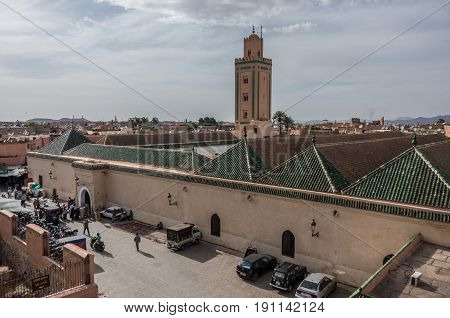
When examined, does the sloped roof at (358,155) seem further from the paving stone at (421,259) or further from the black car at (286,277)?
the paving stone at (421,259)

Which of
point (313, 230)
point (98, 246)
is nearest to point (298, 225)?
point (313, 230)

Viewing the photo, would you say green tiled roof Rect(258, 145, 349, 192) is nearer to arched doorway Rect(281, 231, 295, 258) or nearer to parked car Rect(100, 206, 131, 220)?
arched doorway Rect(281, 231, 295, 258)

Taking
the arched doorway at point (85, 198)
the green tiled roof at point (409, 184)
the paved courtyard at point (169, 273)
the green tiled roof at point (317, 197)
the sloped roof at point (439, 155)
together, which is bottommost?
the paved courtyard at point (169, 273)

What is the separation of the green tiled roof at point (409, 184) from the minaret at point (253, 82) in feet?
70.7

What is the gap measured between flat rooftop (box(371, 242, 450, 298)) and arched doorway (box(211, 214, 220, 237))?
9.80 meters

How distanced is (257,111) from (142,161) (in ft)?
45.4

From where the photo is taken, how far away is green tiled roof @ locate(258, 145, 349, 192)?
15.7 metres

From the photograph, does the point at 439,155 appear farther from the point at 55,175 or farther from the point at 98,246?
the point at 55,175

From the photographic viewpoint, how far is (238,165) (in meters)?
19.1

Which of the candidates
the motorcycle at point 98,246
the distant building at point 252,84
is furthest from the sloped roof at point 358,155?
the distant building at point 252,84

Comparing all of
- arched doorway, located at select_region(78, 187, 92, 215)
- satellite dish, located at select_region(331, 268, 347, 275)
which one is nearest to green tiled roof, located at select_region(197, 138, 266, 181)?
satellite dish, located at select_region(331, 268, 347, 275)

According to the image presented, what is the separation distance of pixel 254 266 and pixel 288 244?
2122 mm

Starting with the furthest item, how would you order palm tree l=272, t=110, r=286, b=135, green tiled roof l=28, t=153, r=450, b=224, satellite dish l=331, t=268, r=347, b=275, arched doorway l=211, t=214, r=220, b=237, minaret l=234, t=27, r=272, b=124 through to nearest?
palm tree l=272, t=110, r=286, b=135 → minaret l=234, t=27, r=272, b=124 → arched doorway l=211, t=214, r=220, b=237 → satellite dish l=331, t=268, r=347, b=275 → green tiled roof l=28, t=153, r=450, b=224

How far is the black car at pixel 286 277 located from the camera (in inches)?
561
